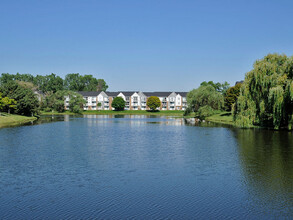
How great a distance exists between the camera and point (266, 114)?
1828 inches

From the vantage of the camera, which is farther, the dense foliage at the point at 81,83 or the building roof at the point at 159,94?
the dense foliage at the point at 81,83

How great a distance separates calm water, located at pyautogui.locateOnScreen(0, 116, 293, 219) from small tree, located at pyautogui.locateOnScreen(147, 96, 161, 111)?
115280mm

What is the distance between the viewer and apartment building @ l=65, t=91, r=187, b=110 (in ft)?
507

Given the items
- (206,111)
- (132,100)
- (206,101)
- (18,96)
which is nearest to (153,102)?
(132,100)

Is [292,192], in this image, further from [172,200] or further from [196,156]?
[196,156]

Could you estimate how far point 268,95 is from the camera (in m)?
43.6

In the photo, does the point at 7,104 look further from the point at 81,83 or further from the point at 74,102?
the point at 81,83

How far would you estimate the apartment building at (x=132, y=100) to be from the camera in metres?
154

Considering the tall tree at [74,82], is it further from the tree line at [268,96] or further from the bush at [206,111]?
the tree line at [268,96]

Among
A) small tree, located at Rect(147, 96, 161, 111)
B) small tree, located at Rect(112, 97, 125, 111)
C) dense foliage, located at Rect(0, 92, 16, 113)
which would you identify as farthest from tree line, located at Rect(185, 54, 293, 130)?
small tree, located at Rect(147, 96, 161, 111)

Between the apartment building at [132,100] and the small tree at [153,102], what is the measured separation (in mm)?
7435

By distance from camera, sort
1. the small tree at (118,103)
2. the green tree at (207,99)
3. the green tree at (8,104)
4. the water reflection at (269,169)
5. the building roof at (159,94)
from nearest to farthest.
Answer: the water reflection at (269,169) → the green tree at (8,104) → the green tree at (207,99) → the small tree at (118,103) → the building roof at (159,94)

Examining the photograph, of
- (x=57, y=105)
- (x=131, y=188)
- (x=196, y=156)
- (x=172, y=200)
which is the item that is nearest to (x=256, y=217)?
(x=172, y=200)

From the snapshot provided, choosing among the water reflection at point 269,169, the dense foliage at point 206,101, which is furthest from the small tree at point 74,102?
the water reflection at point 269,169
